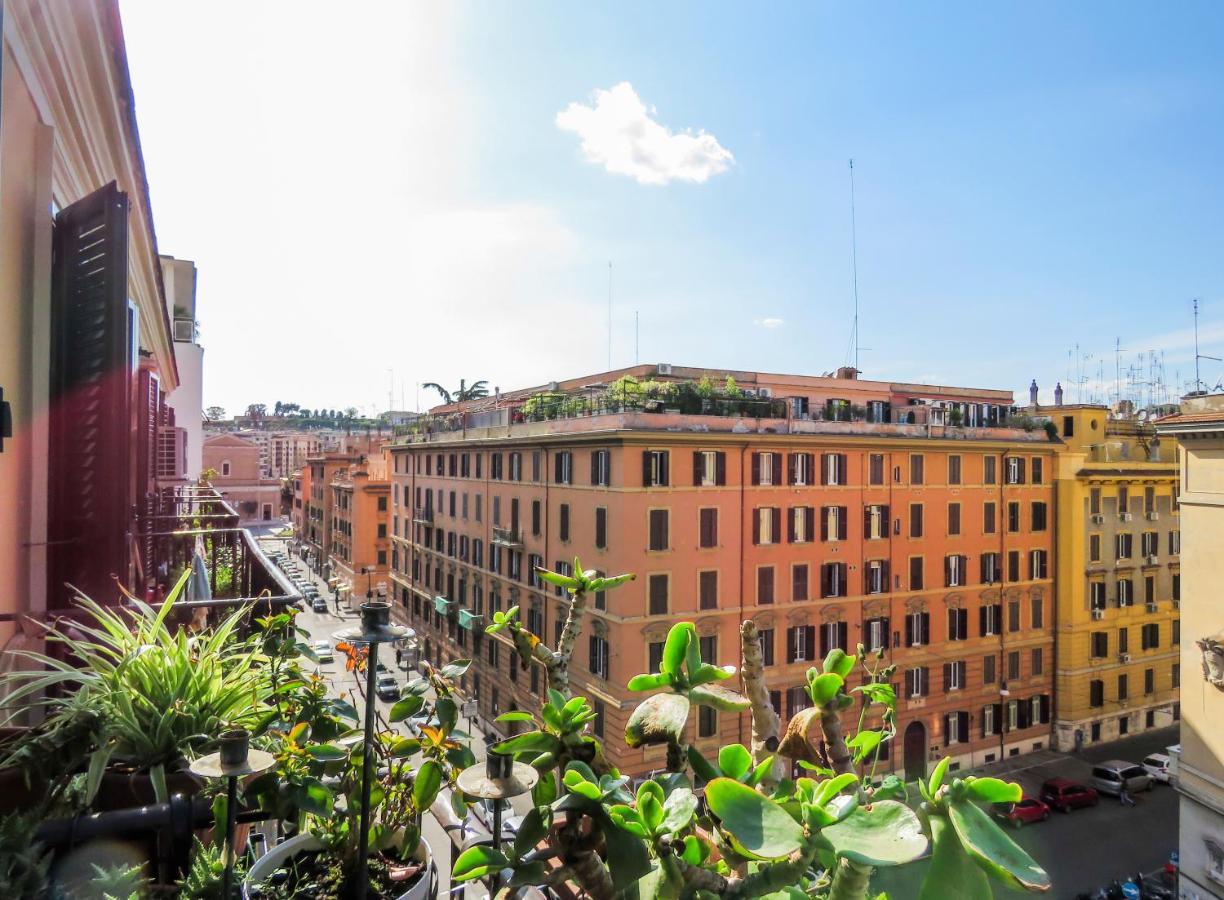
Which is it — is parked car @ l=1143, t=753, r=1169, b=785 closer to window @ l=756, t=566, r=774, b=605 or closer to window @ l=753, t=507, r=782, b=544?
window @ l=756, t=566, r=774, b=605

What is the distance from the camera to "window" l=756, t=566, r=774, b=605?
2064 cm

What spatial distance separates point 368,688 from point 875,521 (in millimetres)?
22176

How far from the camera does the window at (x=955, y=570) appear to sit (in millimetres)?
23594

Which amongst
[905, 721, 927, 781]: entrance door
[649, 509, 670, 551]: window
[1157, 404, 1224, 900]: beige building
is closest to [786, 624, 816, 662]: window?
[905, 721, 927, 781]: entrance door

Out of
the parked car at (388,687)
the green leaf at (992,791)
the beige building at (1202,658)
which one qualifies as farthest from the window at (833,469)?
the green leaf at (992,791)

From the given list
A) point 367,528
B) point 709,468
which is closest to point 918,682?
point 709,468

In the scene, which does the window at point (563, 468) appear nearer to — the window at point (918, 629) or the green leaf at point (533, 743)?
the window at point (918, 629)

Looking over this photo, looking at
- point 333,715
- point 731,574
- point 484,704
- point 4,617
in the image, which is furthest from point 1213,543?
point 484,704

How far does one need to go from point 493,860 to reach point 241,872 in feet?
5.05

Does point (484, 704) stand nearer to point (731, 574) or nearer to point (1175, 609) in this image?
point (731, 574)

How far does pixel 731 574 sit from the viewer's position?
20234 mm

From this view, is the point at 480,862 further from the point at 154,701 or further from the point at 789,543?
the point at 789,543

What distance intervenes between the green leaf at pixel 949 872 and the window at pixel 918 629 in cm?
2382

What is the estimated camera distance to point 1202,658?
45.2 ft
